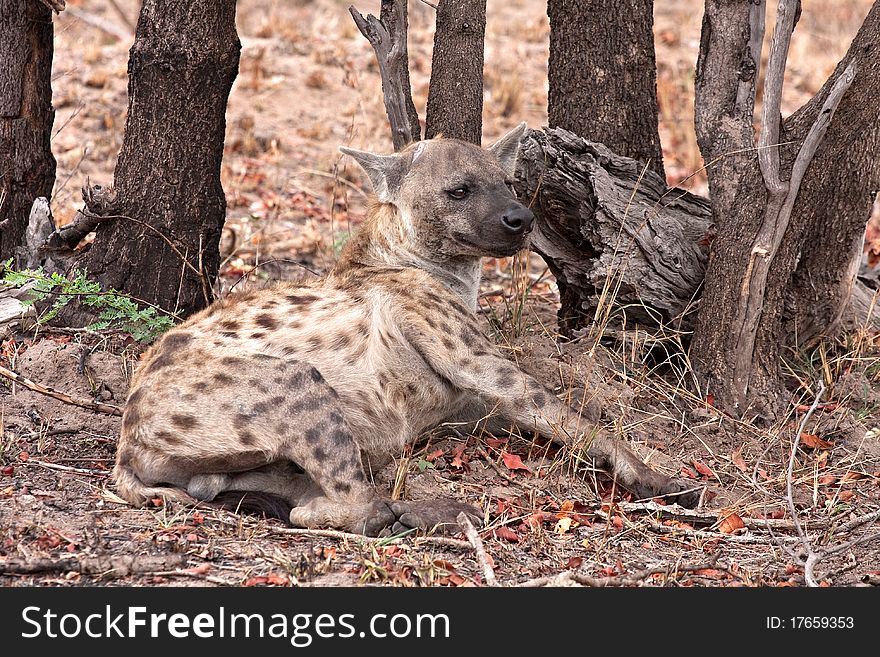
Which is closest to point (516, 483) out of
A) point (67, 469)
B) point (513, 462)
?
point (513, 462)

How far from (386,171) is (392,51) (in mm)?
664

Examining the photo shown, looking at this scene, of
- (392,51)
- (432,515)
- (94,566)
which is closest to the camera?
(94,566)

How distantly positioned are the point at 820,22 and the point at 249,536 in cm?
1036

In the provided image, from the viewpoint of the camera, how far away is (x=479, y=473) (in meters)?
4.07

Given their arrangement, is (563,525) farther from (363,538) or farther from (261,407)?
(261,407)

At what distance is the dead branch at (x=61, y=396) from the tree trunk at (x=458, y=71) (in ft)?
6.11

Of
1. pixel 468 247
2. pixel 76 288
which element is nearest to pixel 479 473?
pixel 468 247

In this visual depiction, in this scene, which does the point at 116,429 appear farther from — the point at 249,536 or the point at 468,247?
the point at 468,247

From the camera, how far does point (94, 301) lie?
179 inches

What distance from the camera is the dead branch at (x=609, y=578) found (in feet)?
10.0

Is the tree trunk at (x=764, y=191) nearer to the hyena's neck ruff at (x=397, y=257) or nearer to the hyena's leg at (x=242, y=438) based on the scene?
the hyena's neck ruff at (x=397, y=257)

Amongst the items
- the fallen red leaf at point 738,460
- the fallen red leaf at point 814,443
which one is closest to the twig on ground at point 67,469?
the fallen red leaf at point 738,460

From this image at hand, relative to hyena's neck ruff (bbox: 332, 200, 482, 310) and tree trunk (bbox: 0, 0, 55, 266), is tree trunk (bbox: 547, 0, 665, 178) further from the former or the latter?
tree trunk (bbox: 0, 0, 55, 266)

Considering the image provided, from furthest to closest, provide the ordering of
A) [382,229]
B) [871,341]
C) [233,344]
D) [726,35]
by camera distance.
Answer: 1. [871,341]
2. [382,229]
3. [726,35]
4. [233,344]
